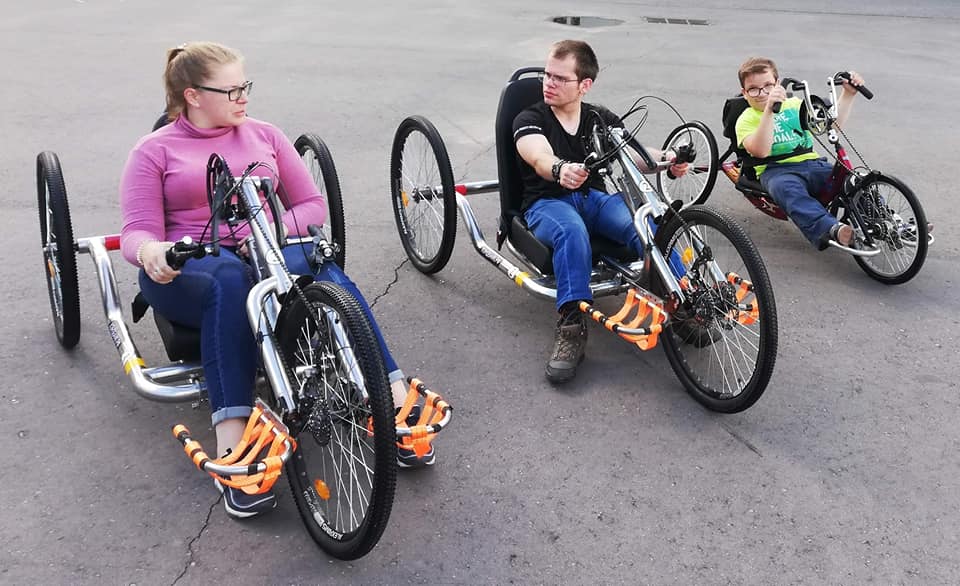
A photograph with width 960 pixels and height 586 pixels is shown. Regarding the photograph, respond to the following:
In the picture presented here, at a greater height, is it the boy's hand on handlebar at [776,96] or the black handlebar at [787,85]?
the boy's hand on handlebar at [776,96]

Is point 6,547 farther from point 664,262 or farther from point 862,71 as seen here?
point 862,71

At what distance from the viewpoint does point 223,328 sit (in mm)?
2732

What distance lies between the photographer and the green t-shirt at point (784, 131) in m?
4.73

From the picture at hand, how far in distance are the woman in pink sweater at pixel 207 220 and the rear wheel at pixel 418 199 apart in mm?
1258

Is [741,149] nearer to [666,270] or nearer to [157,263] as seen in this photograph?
[666,270]

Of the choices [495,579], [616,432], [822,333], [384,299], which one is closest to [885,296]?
[822,333]

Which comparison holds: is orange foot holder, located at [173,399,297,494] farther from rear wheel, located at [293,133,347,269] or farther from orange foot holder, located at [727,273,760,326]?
orange foot holder, located at [727,273,760,326]

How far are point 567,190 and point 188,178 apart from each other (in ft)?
5.52

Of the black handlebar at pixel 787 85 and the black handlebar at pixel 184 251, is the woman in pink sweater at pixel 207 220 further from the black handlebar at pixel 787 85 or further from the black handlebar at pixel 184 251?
the black handlebar at pixel 787 85

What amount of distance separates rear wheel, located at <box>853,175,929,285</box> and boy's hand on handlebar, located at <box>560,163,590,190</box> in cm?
178

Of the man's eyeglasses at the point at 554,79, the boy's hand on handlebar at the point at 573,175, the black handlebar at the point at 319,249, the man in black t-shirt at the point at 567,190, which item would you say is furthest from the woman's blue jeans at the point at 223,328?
the man's eyeglasses at the point at 554,79

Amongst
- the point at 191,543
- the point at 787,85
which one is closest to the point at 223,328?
the point at 191,543

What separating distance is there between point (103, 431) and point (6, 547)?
622mm

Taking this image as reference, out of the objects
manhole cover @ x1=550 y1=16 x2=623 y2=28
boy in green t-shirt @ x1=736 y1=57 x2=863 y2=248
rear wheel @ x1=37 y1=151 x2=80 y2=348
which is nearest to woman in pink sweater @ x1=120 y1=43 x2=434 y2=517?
rear wheel @ x1=37 y1=151 x2=80 y2=348
